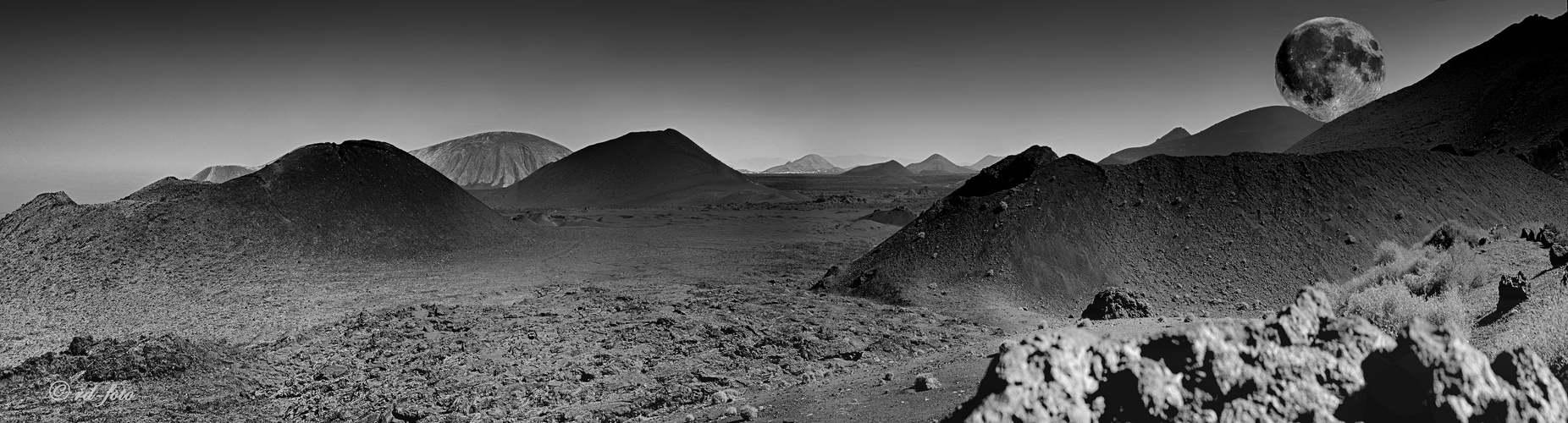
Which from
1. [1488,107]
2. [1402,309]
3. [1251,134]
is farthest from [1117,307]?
[1251,134]

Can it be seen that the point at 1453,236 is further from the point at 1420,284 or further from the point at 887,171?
the point at 887,171

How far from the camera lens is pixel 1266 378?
2.44 meters

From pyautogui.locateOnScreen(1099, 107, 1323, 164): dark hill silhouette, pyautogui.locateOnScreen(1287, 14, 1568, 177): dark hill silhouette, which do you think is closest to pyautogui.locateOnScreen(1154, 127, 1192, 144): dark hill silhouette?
pyautogui.locateOnScreen(1099, 107, 1323, 164): dark hill silhouette

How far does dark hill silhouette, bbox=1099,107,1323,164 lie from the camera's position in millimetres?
79438

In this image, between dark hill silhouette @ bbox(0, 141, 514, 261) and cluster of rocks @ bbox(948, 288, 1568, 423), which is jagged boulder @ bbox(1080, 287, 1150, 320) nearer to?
cluster of rocks @ bbox(948, 288, 1568, 423)

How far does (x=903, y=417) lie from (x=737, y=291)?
927 cm

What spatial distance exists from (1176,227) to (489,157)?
10297 cm

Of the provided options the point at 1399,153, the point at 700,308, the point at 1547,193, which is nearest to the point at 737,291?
the point at 700,308

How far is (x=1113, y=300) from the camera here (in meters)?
9.34

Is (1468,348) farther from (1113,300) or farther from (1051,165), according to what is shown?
(1051,165)

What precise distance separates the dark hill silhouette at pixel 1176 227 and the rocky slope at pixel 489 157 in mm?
88038

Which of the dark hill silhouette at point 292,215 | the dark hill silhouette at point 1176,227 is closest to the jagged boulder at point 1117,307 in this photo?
the dark hill silhouette at point 1176,227

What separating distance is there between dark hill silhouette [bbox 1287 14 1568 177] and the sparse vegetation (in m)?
11.8

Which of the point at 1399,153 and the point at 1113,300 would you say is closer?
the point at 1113,300
